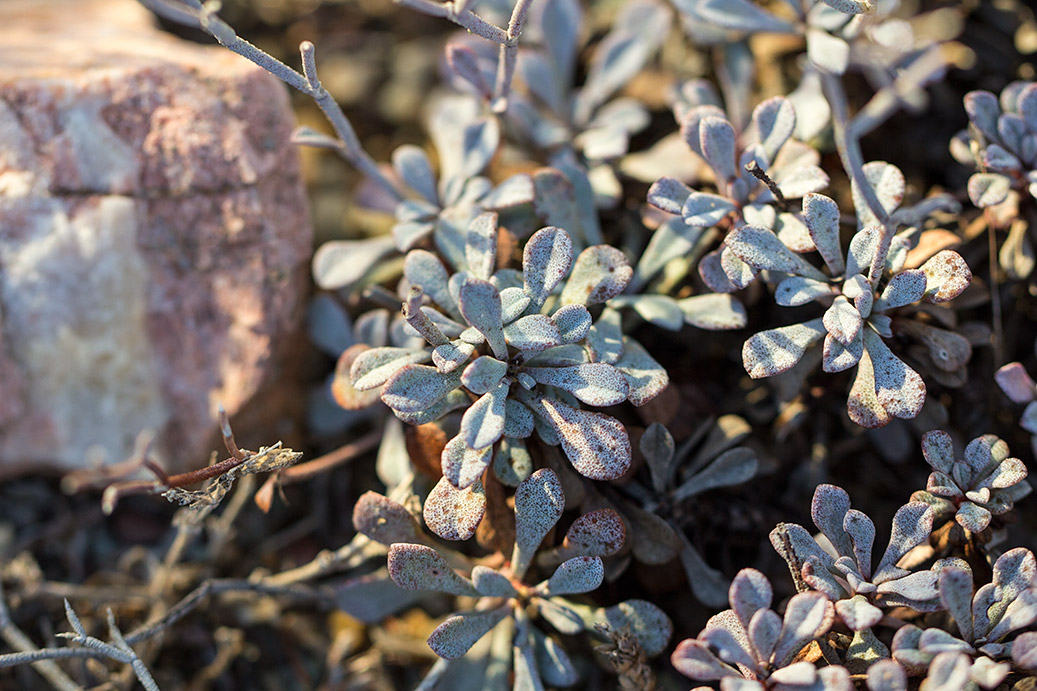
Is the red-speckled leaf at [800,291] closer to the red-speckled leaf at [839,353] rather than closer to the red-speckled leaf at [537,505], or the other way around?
the red-speckled leaf at [839,353]

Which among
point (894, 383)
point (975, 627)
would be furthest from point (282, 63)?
point (975, 627)

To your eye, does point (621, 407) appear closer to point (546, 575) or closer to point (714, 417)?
point (714, 417)

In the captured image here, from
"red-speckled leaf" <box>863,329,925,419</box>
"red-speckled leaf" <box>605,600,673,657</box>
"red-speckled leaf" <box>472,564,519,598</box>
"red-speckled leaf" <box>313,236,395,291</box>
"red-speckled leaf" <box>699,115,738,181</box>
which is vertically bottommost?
"red-speckled leaf" <box>605,600,673,657</box>

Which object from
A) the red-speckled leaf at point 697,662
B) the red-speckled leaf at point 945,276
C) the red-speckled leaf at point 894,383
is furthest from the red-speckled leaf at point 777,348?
the red-speckled leaf at point 697,662

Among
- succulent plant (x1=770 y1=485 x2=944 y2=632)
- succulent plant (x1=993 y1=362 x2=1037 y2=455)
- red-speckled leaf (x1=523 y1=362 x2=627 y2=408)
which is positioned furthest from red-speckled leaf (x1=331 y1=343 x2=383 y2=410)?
succulent plant (x1=993 y1=362 x2=1037 y2=455)

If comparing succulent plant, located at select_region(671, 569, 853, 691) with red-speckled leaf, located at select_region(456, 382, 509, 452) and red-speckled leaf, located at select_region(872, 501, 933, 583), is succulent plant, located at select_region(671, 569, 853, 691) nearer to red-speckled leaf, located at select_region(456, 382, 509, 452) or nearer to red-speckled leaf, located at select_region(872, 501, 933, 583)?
red-speckled leaf, located at select_region(872, 501, 933, 583)

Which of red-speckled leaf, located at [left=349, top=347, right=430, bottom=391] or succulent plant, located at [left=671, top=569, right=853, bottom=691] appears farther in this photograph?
red-speckled leaf, located at [left=349, top=347, right=430, bottom=391]
